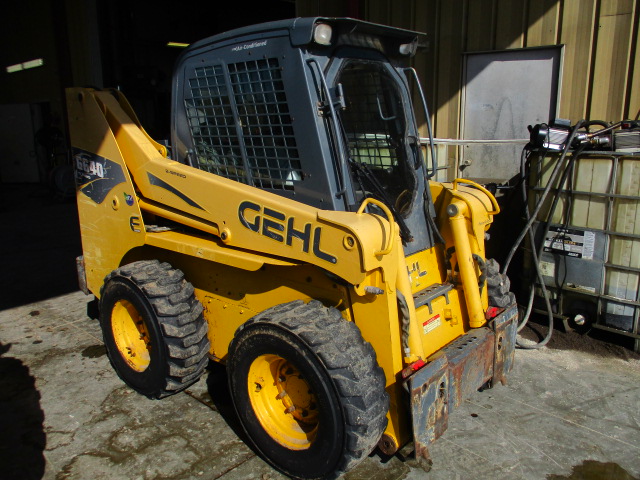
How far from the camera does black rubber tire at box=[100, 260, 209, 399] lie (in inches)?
149

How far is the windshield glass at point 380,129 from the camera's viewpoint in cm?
367

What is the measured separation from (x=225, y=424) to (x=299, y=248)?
1.55 metres

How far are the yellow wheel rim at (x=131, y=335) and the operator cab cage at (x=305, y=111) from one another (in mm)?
1307

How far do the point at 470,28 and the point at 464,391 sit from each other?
558 cm

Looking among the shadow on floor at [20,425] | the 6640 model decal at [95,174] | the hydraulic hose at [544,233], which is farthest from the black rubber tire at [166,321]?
the hydraulic hose at [544,233]

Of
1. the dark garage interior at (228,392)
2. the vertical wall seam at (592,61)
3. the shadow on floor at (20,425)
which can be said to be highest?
the vertical wall seam at (592,61)

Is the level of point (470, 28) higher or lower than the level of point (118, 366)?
A: higher

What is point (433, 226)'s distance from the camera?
3.86 m

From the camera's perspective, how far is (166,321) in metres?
3.79

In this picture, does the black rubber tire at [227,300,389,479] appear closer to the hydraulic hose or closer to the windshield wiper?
the windshield wiper

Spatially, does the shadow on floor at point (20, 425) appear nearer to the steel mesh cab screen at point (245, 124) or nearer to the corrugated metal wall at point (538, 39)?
the steel mesh cab screen at point (245, 124)

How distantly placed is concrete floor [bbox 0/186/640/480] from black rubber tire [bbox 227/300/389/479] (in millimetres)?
420

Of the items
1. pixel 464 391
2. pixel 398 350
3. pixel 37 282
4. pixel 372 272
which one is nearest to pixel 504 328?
pixel 464 391

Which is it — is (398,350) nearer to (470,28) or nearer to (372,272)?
(372,272)
